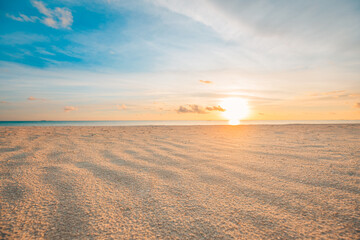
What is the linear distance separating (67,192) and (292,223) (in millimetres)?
2172

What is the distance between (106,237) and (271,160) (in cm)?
291

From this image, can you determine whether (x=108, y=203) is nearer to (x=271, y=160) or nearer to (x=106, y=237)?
(x=106, y=237)

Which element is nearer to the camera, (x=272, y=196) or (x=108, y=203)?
(x=108, y=203)

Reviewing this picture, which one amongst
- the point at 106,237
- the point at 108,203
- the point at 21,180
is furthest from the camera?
the point at 21,180

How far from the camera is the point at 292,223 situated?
1.37 metres

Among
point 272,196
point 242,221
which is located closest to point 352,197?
point 272,196

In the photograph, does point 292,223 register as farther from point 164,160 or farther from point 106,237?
point 164,160

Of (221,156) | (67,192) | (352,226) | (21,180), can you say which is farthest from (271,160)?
(21,180)

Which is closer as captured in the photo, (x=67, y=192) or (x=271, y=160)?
(x=67, y=192)

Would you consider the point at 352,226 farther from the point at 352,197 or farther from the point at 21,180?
the point at 21,180

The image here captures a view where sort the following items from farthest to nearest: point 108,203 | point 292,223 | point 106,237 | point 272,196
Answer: point 272,196, point 108,203, point 292,223, point 106,237

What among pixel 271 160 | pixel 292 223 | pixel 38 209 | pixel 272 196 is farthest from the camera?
pixel 271 160

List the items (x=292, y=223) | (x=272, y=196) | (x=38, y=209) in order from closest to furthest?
(x=292, y=223)
(x=38, y=209)
(x=272, y=196)

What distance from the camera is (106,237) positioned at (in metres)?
1.25
